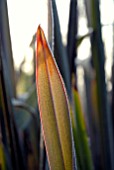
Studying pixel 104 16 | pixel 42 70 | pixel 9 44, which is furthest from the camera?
pixel 104 16

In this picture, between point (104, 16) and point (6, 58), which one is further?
point (104, 16)

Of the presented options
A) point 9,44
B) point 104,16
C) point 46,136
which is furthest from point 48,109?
point 104,16

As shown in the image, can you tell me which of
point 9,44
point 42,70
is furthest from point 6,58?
point 42,70

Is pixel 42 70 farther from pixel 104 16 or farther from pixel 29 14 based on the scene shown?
pixel 104 16

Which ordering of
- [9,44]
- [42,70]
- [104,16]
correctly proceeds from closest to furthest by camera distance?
1. [42,70]
2. [9,44]
3. [104,16]

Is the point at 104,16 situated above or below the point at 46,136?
above

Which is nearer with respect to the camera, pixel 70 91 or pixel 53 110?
pixel 53 110
